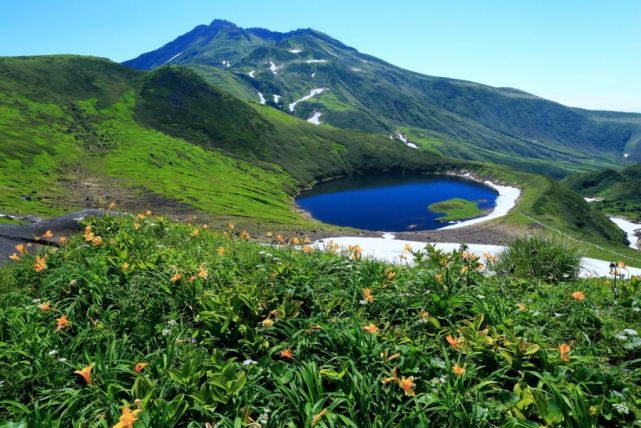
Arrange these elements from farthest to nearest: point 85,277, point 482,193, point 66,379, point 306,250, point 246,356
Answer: point 482,193, point 306,250, point 85,277, point 246,356, point 66,379

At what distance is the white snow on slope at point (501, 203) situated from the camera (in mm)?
126125

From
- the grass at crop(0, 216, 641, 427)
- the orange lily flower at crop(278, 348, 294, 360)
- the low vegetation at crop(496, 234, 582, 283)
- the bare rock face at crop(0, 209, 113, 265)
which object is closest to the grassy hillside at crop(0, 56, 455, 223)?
the bare rock face at crop(0, 209, 113, 265)

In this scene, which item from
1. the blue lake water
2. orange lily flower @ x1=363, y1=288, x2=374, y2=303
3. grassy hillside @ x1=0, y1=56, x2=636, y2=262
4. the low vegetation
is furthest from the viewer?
the blue lake water

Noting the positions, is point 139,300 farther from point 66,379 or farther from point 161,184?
point 161,184

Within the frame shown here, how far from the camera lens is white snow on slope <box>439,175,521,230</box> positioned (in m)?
126

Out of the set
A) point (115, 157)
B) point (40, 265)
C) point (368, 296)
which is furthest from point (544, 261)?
point (115, 157)

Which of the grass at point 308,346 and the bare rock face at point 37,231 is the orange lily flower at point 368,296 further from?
the bare rock face at point 37,231

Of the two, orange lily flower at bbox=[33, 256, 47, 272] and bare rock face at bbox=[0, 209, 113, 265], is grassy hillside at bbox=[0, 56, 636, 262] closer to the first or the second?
bare rock face at bbox=[0, 209, 113, 265]

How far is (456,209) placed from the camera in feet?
466

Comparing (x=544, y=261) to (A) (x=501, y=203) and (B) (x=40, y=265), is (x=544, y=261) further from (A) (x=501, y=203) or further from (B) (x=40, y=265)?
(A) (x=501, y=203)

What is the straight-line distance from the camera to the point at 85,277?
841cm

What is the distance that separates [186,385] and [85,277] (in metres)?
4.59

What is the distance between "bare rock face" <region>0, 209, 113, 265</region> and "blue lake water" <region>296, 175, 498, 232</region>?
107 metres

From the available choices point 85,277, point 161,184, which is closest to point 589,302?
point 85,277
